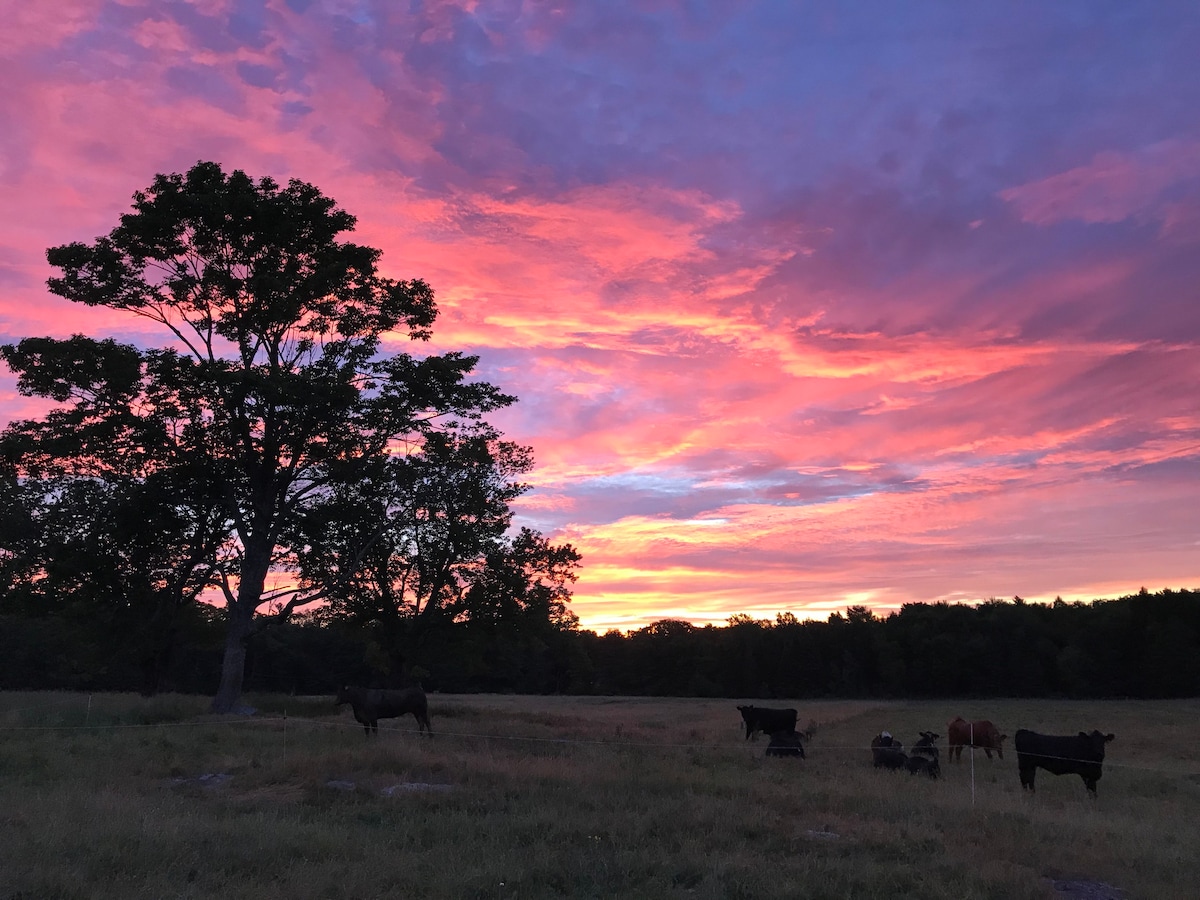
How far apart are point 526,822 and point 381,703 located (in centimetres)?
1417

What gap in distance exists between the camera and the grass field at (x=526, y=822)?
898 cm

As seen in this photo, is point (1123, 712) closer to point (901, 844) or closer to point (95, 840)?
point (901, 844)

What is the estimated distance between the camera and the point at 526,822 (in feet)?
38.3

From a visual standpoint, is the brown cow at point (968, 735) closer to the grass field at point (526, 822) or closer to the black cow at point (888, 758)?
the grass field at point (526, 822)

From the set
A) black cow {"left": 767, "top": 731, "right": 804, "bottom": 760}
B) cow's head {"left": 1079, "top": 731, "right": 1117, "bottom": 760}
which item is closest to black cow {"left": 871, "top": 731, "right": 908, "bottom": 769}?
black cow {"left": 767, "top": 731, "right": 804, "bottom": 760}

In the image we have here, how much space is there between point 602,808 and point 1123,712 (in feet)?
154

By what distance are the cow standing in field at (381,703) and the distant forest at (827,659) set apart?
115 feet

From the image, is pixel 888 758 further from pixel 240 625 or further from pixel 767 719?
pixel 240 625

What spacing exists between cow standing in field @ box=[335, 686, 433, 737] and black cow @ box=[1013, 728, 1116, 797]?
48.6 ft

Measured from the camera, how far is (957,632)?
85.6 meters

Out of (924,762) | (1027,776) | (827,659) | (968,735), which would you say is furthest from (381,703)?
(827,659)

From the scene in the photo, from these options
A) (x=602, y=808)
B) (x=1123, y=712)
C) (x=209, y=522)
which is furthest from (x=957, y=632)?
(x=602, y=808)

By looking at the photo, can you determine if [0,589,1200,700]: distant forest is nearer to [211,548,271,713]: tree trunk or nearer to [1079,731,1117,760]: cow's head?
[211,548,271,713]: tree trunk

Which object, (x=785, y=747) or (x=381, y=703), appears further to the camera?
(x=381, y=703)
